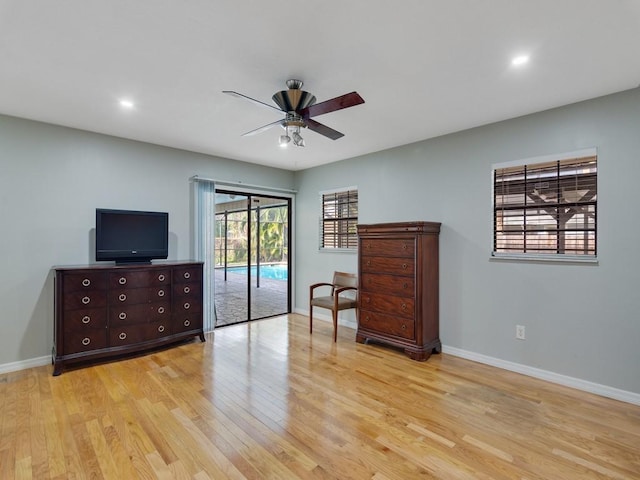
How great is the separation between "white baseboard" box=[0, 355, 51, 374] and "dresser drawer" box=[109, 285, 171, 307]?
2.95ft

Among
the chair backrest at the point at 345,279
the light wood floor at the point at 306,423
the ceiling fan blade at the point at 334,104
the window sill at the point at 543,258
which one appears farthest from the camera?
the chair backrest at the point at 345,279

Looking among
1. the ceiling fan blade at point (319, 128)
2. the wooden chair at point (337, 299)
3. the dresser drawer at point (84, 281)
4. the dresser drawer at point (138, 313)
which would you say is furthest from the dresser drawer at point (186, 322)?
the ceiling fan blade at point (319, 128)

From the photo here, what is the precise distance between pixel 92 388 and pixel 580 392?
4.21 meters

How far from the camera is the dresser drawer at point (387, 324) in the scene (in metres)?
3.56

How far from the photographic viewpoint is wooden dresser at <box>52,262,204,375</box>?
3123 millimetres

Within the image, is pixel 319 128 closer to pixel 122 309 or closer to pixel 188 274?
pixel 188 274

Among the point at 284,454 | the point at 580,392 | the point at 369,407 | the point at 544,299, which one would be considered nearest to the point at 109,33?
the point at 284,454

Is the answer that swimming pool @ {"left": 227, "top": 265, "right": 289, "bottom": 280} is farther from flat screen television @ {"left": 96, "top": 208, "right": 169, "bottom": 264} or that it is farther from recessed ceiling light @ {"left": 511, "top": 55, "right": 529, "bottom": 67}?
recessed ceiling light @ {"left": 511, "top": 55, "right": 529, "bottom": 67}

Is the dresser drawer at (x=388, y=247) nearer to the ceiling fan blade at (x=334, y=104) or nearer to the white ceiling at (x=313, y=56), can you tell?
the white ceiling at (x=313, y=56)

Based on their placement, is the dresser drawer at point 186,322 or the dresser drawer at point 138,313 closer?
the dresser drawer at point 138,313

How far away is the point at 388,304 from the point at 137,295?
9.20ft

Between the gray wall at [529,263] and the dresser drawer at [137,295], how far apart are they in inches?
109

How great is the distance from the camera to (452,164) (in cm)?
371

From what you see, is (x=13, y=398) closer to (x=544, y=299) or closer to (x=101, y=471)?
(x=101, y=471)
